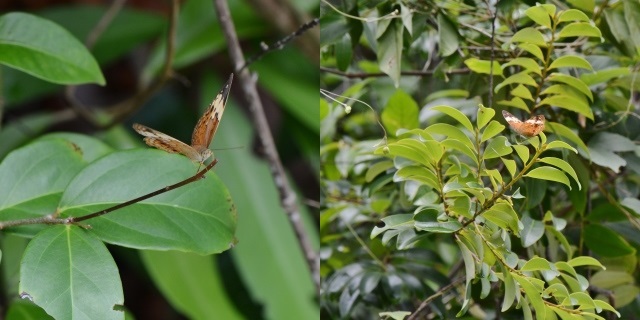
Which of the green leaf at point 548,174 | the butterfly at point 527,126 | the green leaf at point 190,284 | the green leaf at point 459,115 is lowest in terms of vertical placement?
the green leaf at point 190,284

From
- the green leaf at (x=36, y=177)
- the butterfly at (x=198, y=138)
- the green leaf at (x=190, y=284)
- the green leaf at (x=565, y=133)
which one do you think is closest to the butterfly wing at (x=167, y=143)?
the butterfly at (x=198, y=138)

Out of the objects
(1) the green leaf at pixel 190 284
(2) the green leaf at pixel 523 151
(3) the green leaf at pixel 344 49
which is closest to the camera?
(2) the green leaf at pixel 523 151

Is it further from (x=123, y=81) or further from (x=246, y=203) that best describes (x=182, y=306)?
(x=123, y=81)

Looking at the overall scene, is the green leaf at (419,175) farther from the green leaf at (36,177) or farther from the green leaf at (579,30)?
the green leaf at (36,177)

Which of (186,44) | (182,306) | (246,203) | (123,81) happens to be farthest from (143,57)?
(182,306)

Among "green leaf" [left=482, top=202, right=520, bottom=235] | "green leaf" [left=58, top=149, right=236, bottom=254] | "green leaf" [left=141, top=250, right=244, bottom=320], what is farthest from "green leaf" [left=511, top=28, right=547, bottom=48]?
"green leaf" [left=141, top=250, right=244, bottom=320]

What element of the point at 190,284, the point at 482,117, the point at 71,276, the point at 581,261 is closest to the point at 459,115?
the point at 482,117

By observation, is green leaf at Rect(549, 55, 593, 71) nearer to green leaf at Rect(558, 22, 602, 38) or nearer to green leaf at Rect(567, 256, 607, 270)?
green leaf at Rect(558, 22, 602, 38)
